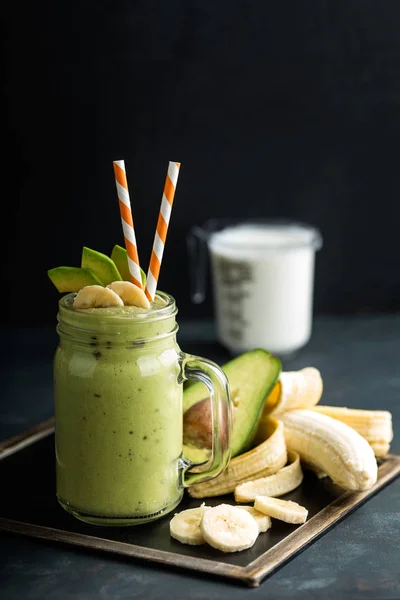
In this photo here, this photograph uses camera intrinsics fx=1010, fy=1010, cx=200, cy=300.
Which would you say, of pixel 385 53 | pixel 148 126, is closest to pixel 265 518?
pixel 148 126

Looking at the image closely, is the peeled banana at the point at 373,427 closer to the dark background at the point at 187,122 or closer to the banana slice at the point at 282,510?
the banana slice at the point at 282,510

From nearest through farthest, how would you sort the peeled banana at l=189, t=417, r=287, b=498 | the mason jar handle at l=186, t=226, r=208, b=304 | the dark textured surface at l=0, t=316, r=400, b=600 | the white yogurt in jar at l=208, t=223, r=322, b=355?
the dark textured surface at l=0, t=316, r=400, b=600
the peeled banana at l=189, t=417, r=287, b=498
the white yogurt in jar at l=208, t=223, r=322, b=355
the mason jar handle at l=186, t=226, r=208, b=304

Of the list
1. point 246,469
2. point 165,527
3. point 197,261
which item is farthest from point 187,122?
point 165,527

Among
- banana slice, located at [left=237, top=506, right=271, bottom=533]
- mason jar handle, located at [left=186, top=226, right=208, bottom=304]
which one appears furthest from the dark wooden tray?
mason jar handle, located at [left=186, top=226, right=208, bottom=304]

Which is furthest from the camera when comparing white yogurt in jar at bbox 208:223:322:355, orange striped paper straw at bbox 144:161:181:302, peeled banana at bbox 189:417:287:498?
white yogurt in jar at bbox 208:223:322:355

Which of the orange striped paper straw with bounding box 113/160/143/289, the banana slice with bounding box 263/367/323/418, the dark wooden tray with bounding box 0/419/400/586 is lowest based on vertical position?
the dark wooden tray with bounding box 0/419/400/586

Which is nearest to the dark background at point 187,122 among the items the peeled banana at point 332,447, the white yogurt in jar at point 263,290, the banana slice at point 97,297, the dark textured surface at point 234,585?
→ the white yogurt in jar at point 263,290

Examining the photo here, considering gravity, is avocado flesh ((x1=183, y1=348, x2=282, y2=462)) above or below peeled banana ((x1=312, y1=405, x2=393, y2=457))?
above

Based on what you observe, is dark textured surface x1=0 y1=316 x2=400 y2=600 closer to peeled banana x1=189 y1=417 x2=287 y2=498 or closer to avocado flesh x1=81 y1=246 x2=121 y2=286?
peeled banana x1=189 y1=417 x2=287 y2=498
